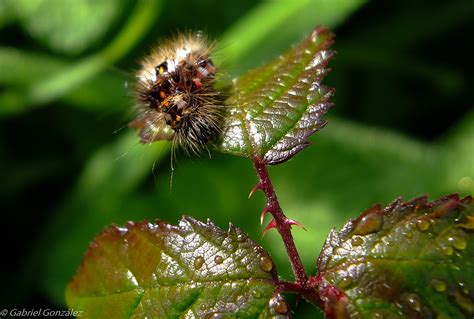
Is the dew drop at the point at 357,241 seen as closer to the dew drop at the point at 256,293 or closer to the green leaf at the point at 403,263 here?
the green leaf at the point at 403,263

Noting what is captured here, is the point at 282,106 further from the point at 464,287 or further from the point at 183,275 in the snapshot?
the point at 464,287

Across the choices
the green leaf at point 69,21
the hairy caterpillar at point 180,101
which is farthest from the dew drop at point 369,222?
the green leaf at point 69,21

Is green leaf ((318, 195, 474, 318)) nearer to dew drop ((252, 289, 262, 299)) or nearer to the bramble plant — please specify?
the bramble plant

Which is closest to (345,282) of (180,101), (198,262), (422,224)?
(422,224)

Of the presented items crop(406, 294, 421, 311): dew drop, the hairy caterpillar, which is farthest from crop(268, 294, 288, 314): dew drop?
the hairy caterpillar

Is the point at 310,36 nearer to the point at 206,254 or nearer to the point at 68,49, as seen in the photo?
the point at 206,254
